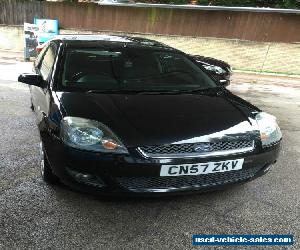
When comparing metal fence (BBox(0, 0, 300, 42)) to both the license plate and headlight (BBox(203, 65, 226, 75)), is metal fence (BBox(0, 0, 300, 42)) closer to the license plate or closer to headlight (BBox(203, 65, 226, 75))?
headlight (BBox(203, 65, 226, 75))

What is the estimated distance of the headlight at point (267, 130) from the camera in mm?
2842

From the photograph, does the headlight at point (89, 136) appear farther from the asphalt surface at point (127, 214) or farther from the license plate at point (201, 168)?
the asphalt surface at point (127, 214)

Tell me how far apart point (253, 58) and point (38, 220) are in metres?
12.3

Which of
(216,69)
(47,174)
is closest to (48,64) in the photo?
(47,174)

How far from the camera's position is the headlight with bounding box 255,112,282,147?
284 cm

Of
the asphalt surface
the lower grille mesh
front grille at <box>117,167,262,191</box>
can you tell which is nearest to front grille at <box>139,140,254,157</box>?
the lower grille mesh

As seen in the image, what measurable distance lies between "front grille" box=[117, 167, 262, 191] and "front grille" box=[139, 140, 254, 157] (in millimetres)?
190

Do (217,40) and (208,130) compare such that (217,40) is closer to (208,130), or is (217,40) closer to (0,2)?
(0,2)

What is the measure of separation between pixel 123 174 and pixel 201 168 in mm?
580

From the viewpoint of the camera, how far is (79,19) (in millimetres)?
15203

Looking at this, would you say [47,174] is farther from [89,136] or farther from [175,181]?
[175,181]

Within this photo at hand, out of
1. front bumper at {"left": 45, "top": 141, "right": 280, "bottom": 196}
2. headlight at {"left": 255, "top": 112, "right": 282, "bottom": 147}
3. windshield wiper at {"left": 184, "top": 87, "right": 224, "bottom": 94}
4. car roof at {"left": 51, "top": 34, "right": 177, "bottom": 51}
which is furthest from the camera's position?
car roof at {"left": 51, "top": 34, "right": 177, "bottom": 51}

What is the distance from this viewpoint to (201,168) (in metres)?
2.54

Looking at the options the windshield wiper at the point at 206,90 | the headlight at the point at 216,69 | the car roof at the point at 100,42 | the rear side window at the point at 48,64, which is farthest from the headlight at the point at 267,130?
the headlight at the point at 216,69
